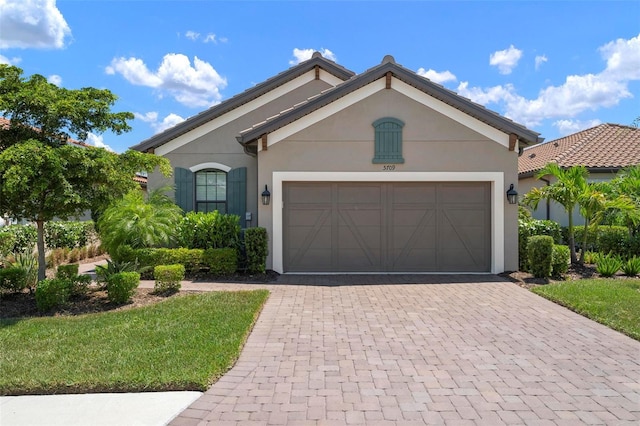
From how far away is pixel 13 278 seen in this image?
865cm

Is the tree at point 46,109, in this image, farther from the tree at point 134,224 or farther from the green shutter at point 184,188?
the green shutter at point 184,188

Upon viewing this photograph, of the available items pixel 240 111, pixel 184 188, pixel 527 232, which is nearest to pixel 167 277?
pixel 184 188

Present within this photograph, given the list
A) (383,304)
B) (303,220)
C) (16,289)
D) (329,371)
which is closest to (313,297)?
(383,304)

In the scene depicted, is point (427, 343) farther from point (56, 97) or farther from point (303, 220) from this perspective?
point (56, 97)

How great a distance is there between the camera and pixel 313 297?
8.95 m

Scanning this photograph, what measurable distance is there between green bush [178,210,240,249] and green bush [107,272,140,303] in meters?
3.18

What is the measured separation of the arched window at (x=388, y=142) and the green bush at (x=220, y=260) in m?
4.35

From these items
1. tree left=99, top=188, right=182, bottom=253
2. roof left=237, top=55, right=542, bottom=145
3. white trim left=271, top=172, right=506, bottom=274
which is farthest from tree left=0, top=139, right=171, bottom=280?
white trim left=271, top=172, right=506, bottom=274

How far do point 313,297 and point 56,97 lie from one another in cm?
596

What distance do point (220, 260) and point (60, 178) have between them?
14.5ft

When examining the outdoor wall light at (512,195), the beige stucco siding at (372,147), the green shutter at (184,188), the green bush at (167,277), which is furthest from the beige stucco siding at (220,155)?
the outdoor wall light at (512,195)

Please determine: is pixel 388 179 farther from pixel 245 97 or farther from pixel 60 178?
pixel 60 178

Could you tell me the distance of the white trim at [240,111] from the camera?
13633mm

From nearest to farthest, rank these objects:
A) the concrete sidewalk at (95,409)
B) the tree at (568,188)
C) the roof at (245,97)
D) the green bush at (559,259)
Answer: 1. the concrete sidewalk at (95,409)
2. the green bush at (559,259)
3. the tree at (568,188)
4. the roof at (245,97)
